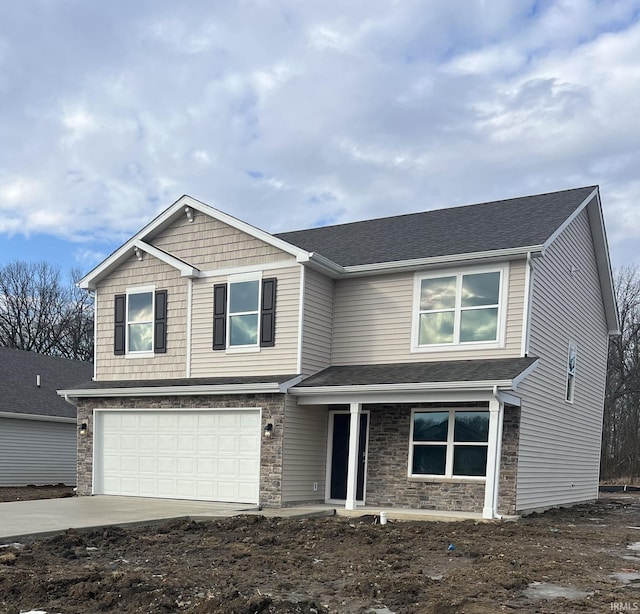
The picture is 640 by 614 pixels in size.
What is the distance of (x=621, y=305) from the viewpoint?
37312 mm

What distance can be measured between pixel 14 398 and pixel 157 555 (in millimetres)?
14902

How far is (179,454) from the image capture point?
14945mm

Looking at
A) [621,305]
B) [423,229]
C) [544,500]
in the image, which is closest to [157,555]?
[544,500]

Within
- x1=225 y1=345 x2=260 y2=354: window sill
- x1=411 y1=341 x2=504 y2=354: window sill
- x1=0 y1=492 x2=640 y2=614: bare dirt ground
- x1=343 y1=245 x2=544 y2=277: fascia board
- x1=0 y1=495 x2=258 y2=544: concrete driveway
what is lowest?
x1=0 y1=495 x2=258 y2=544: concrete driveway

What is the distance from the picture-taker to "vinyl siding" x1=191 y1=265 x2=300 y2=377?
1414cm

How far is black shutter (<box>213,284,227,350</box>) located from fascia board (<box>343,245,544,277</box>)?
113 inches

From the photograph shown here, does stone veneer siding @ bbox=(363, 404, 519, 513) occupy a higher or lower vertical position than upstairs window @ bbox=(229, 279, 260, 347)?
lower

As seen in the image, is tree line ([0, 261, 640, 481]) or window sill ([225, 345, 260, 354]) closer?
window sill ([225, 345, 260, 354])

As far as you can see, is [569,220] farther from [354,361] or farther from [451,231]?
[354,361]

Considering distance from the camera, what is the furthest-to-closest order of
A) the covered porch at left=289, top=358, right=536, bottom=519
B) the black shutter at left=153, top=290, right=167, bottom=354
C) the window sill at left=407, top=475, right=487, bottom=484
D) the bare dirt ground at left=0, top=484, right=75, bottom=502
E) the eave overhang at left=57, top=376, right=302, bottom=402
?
the bare dirt ground at left=0, top=484, right=75, bottom=502 < the black shutter at left=153, top=290, right=167, bottom=354 < the eave overhang at left=57, top=376, right=302, bottom=402 < the window sill at left=407, top=475, right=487, bottom=484 < the covered porch at left=289, top=358, right=536, bottom=519

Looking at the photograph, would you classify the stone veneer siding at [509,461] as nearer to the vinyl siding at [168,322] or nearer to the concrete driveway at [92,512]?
the concrete driveway at [92,512]

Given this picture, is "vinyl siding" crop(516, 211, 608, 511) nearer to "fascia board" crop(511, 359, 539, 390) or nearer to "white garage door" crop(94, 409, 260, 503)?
"fascia board" crop(511, 359, 539, 390)

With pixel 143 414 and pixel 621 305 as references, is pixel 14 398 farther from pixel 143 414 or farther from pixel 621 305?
pixel 621 305

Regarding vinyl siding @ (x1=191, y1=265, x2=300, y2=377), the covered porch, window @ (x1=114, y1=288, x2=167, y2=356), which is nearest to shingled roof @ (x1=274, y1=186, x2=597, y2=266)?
vinyl siding @ (x1=191, y1=265, x2=300, y2=377)
